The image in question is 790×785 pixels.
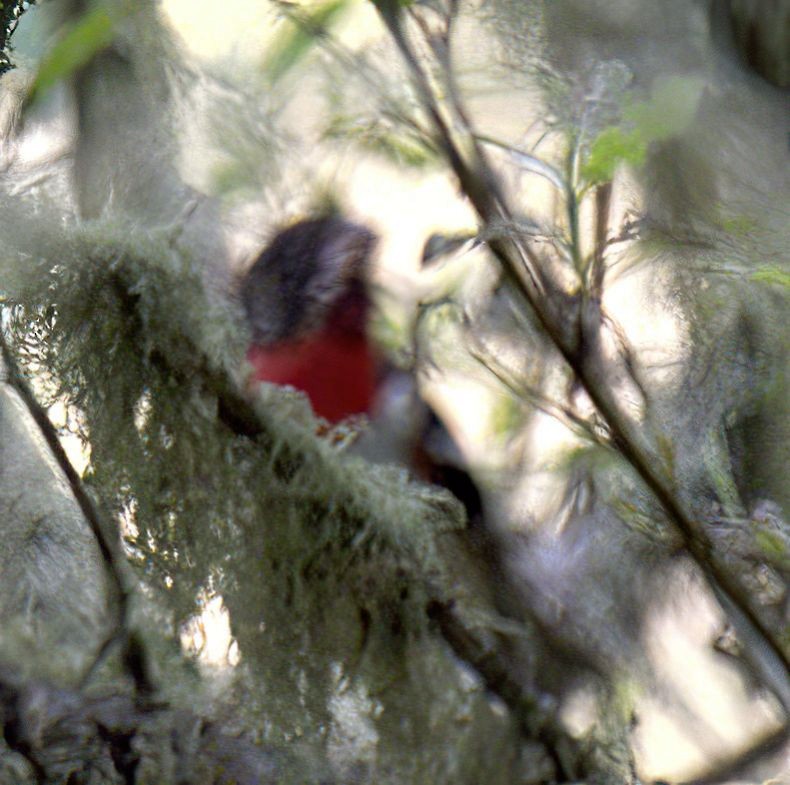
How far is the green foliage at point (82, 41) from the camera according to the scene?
657 millimetres

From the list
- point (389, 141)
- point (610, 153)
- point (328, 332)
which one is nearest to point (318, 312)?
point (328, 332)

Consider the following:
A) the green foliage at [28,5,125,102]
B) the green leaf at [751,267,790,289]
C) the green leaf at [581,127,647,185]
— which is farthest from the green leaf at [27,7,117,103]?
the green leaf at [751,267,790,289]

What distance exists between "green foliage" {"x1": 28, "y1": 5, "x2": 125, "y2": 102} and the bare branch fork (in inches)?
8.4

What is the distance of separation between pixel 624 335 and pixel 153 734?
556 mm

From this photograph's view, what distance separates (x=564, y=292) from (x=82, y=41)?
1.38 feet

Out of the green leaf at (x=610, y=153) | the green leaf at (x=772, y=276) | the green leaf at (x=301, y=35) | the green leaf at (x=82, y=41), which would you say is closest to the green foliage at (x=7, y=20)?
the green leaf at (x=82, y=41)

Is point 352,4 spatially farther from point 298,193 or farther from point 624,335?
point 624,335

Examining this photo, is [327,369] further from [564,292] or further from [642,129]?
[642,129]

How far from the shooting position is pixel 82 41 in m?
0.66

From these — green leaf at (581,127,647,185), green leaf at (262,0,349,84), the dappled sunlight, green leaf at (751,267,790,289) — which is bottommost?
the dappled sunlight

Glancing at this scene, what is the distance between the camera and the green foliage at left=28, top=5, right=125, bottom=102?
2.16 ft

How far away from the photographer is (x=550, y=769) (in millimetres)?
734

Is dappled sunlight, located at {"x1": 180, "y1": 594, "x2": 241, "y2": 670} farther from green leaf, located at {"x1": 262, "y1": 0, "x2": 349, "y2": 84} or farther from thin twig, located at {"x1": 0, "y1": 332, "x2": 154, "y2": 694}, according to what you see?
green leaf, located at {"x1": 262, "y1": 0, "x2": 349, "y2": 84}

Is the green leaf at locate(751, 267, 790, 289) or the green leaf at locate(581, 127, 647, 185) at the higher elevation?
the green leaf at locate(581, 127, 647, 185)
